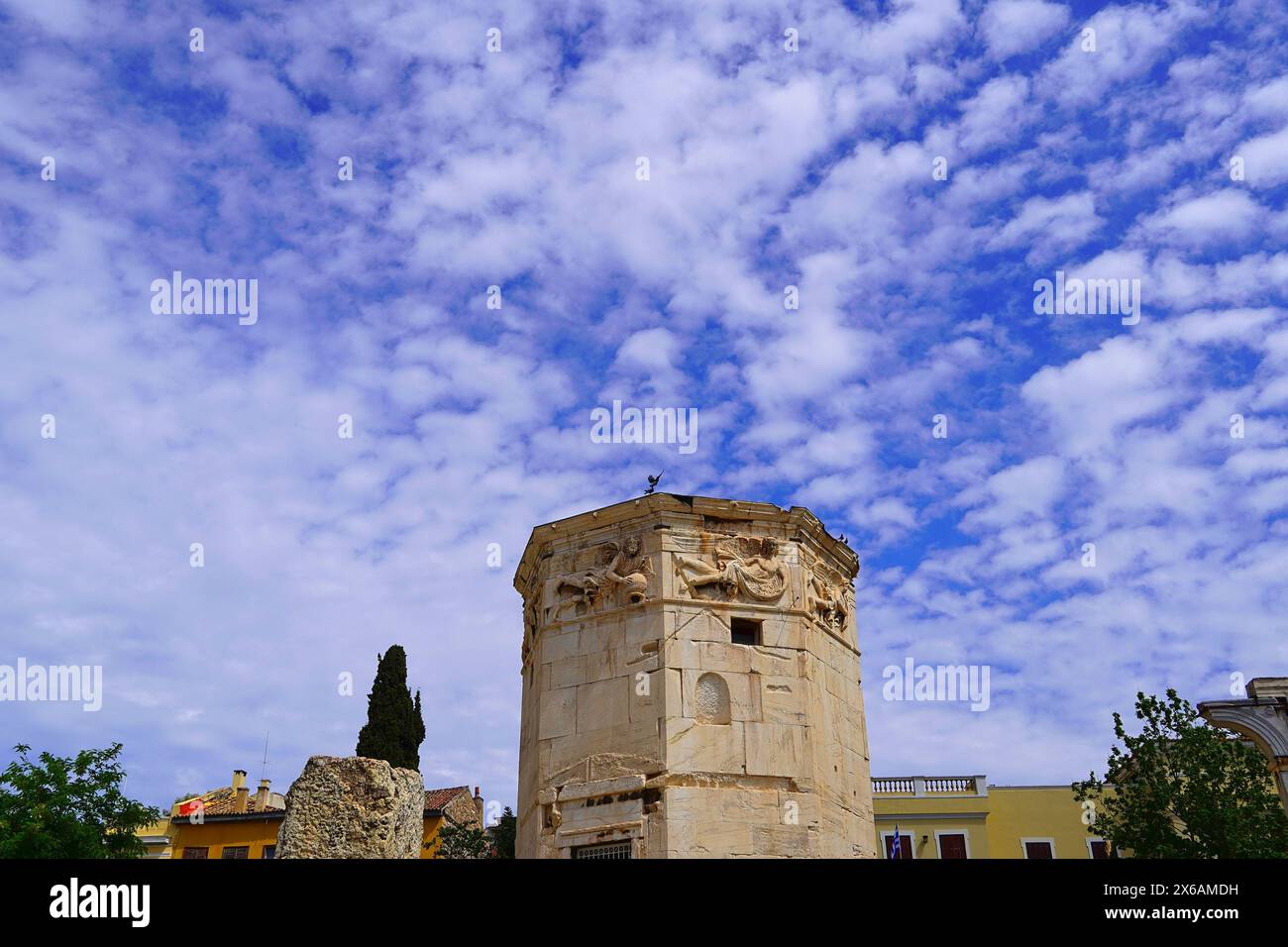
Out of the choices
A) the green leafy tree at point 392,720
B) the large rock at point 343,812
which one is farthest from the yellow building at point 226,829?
the large rock at point 343,812

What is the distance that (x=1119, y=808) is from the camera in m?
26.0

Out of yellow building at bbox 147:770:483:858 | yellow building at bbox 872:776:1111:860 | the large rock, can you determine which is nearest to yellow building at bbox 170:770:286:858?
yellow building at bbox 147:770:483:858

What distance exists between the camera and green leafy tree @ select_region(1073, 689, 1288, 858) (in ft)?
72.7

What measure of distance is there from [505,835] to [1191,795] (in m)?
17.3

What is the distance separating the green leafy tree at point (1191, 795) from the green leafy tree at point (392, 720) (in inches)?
661

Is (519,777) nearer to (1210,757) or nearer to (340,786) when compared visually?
(340,786)

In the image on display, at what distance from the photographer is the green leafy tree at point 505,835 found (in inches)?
1191

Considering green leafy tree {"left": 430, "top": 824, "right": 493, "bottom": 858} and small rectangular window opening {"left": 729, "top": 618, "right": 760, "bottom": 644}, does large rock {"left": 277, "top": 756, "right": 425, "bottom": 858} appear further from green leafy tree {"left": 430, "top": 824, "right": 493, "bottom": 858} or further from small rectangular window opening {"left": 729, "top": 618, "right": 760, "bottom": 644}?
green leafy tree {"left": 430, "top": 824, "right": 493, "bottom": 858}

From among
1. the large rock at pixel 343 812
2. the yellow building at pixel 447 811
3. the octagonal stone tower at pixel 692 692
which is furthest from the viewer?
the yellow building at pixel 447 811

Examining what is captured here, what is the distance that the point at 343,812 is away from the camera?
33.6ft

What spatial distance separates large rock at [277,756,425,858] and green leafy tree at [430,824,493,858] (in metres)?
21.1

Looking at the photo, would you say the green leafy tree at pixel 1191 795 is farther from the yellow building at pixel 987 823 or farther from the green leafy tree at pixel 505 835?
the green leafy tree at pixel 505 835
